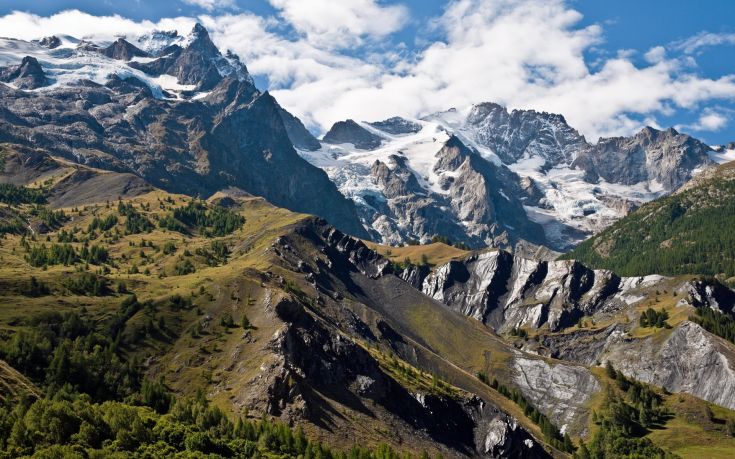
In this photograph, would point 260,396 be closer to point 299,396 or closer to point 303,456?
point 299,396

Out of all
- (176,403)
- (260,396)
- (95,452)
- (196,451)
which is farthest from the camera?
(260,396)

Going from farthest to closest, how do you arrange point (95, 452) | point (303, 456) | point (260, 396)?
point (260, 396) → point (303, 456) → point (95, 452)

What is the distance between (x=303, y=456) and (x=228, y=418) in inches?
1162

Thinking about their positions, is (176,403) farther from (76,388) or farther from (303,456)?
(303,456)

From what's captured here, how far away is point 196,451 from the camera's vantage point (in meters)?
138

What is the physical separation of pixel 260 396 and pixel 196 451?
52.9 metres

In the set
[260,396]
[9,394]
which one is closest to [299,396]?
[260,396]

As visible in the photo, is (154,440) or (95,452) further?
(154,440)

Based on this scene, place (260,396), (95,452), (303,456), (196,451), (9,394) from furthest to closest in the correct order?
(260,396) → (303,456) → (9,394) → (196,451) → (95,452)

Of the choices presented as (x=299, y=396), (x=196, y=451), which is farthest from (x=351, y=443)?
(x=196, y=451)

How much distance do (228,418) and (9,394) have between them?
50974 mm

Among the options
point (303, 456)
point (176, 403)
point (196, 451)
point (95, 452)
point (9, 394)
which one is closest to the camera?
point (95, 452)

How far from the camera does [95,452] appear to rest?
12325 cm

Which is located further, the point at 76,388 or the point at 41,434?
the point at 76,388
